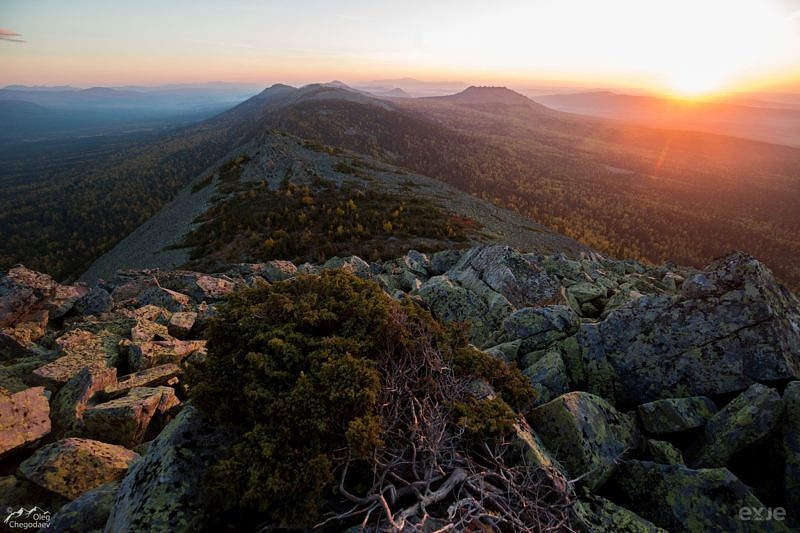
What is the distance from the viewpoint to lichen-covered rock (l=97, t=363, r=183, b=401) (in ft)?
25.6

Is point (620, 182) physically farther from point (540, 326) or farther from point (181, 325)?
point (181, 325)

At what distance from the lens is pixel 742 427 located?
5.94 metres

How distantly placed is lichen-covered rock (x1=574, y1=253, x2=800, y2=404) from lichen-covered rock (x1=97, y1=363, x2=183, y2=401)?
986cm

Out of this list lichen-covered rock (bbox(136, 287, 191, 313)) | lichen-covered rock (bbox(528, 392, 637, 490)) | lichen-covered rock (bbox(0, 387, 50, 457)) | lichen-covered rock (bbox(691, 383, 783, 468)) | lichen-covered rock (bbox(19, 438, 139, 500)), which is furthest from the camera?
lichen-covered rock (bbox(136, 287, 191, 313))

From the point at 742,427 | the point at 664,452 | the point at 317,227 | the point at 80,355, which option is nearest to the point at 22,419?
the point at 80,355

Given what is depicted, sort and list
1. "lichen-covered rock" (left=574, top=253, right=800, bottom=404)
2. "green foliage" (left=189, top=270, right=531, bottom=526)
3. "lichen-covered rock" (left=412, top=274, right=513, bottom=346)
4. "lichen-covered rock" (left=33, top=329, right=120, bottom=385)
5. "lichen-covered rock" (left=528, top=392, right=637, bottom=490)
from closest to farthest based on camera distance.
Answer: "green foliage" (left=189, top=270, right=531, bottom=526), "lichen-covered rock" (left=528, top=392, right=637, bottom=490), "lichen-covered rock" (left=574, top=253, right=800, bottom=404), "lichen-covered rock" (left=33, top=329, right=120, bottom=385), "lichen-covered rock" (left=412, top=274, right=513, bottom=346)

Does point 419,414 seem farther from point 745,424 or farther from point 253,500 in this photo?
point 745,424

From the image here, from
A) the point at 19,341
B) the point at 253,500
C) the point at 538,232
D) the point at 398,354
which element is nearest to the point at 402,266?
the point at 398,354

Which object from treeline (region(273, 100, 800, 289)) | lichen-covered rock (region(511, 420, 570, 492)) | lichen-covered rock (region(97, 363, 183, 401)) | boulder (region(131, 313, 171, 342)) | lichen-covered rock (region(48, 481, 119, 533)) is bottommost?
treeline (region(273, 100, 800, 289))

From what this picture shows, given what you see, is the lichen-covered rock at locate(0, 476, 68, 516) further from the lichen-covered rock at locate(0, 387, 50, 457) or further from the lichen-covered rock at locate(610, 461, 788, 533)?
the lichen-covered rock at locate(610, 461, 788, 533)

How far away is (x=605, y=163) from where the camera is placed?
135750 mm

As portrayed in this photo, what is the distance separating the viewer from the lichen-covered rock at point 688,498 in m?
4.95

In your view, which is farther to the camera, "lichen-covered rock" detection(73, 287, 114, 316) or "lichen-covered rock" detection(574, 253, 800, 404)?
"lichen-covered rock" detection(73, 287, 114, 316)

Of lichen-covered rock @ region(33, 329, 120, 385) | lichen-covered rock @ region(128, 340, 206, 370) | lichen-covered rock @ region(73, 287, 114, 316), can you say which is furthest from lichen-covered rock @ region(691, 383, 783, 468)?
lichen-covered rock @ region(73, 287, 114, 316)
